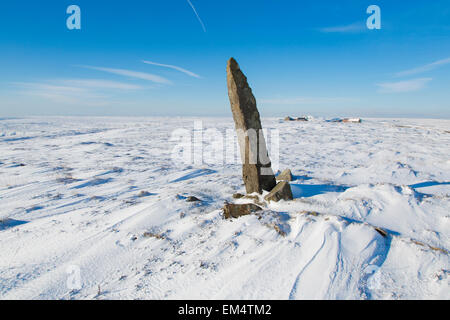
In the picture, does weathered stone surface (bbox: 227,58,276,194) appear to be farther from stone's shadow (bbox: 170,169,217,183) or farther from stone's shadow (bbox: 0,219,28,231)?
stone's shadow (bbox: 0,219,28,231)

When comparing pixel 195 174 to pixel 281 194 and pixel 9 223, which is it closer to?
pixel 281 194

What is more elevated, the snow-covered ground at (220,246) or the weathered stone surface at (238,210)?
the weathered stone surface at (238,210)

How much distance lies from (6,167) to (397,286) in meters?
10.7

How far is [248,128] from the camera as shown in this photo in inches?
176

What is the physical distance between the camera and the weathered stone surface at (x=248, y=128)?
4.42 meters

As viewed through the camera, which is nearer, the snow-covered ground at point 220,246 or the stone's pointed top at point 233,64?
the snow-covered ground at point 220,246

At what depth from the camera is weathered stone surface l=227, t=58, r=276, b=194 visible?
14.5 feet

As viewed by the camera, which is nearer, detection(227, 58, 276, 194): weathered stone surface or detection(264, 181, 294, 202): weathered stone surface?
detection(264, 181, 294, 202): weathered stone surface

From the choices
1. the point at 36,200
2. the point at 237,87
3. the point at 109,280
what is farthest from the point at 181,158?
the point at 109,280

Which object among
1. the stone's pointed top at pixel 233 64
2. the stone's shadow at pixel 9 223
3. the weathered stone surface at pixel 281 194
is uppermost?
the stone's pointed top at pixel 233 64

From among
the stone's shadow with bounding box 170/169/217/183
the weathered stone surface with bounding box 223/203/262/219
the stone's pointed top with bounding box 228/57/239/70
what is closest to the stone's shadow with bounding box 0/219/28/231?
the stone's shadow with bounding box 170/169/217/183

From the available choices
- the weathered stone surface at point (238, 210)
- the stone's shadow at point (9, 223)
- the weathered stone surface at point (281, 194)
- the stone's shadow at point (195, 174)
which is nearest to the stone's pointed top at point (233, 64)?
the weathered stone surface at point (281, 194)

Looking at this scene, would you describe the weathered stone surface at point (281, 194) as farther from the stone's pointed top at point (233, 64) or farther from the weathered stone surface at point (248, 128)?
the stone's pointed top at point (233, 64)

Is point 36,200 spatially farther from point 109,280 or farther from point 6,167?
point 6,167
